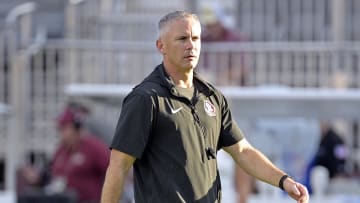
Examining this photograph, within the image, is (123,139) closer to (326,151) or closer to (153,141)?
(153,141)

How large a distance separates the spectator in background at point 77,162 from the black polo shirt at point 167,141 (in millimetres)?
5138

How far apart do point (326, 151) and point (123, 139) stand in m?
7.02

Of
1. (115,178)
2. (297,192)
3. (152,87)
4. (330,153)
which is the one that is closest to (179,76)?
(152,87)

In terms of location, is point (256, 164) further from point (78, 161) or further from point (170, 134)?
point (78, 161)

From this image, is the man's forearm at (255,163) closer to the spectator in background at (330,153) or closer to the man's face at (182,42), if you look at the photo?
the man's face at (182,42)

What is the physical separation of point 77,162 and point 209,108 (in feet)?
17.4

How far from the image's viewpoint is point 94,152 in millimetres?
10781

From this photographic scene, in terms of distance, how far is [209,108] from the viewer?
18.6ft

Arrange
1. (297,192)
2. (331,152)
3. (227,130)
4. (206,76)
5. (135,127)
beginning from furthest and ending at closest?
(331,152)
(206,76)
(227,130)
(297,192)
(135,127)

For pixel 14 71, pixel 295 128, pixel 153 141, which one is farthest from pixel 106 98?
pixel 153 141

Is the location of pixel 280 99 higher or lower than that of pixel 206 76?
lower

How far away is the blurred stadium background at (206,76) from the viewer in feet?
38.7

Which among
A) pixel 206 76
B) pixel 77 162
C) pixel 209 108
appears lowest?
pixel 77 162

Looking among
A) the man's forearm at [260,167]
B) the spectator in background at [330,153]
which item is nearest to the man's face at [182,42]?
the man's forearm at [260,167]
